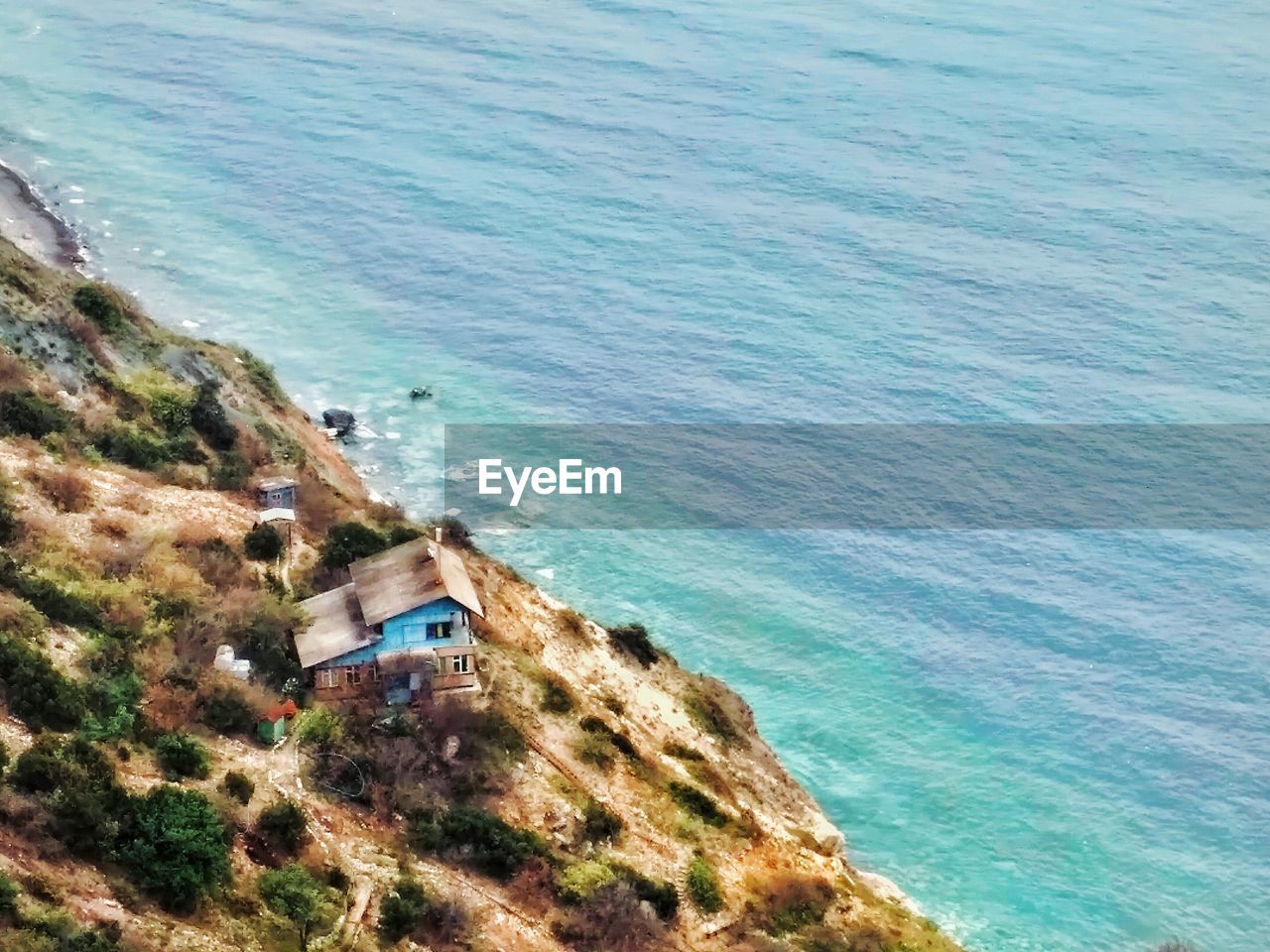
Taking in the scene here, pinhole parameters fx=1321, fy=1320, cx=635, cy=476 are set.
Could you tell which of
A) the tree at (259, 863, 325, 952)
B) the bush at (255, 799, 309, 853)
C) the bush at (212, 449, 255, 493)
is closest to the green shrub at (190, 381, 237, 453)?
the bush at (212, 449, 255, 493)

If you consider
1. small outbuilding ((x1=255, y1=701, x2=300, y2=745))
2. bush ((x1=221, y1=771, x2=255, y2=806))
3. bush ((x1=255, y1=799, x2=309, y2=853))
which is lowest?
bush ((x1=255, y1=799, x2=309, y2=853))

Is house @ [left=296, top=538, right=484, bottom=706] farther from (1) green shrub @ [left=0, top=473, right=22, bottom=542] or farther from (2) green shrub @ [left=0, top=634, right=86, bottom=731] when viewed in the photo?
(1) green shrub @ [left=0, top=473, right=22, bottom=542]

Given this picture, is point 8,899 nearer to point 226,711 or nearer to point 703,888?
point 226,711

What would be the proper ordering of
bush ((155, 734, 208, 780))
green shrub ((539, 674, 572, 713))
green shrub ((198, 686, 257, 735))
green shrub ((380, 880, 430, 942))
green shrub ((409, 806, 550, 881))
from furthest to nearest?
green shrub ((539, 674, 572, 713)) → green shrub ((198, 686, 257, 735)) → green shrub ((409, 806, 550, 881)) → bush ((155, 734, 208, 780)) → green shrub ((380, 880, 430, 942))

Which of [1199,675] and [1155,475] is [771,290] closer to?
[1155,475]

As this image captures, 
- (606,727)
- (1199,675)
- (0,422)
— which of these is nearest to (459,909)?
(606,727)

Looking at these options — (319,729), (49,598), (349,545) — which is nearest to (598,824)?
(319,729)

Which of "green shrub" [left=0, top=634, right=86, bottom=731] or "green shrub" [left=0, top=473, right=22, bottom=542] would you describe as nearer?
"green shrub" [left=0, top=634, right=86, bottom=731]
